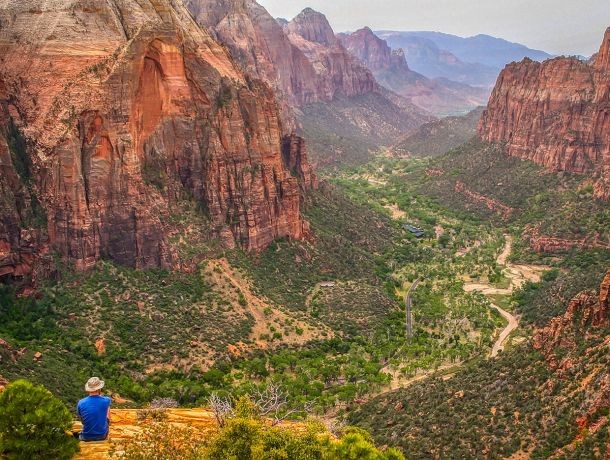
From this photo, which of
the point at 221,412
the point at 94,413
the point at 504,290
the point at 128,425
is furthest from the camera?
the point at 504,290

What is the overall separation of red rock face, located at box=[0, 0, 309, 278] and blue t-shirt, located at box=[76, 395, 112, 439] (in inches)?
1889

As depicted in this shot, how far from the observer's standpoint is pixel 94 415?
2572 cm

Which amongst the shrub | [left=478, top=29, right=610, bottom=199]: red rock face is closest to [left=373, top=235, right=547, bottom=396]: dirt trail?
[left=478, top=29, right=610, bottom=199]: red rock face

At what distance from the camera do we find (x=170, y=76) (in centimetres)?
7988

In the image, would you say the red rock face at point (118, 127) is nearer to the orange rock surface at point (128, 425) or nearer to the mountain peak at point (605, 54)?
the orange rock surface at point (128, 425)

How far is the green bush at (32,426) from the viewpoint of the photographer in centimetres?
2408

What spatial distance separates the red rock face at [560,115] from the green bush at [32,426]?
115 meters

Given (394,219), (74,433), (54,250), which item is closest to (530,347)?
(74,433)

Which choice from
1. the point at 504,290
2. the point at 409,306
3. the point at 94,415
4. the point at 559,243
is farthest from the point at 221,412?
the point at 559,243

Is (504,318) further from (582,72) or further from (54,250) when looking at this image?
(582,72)

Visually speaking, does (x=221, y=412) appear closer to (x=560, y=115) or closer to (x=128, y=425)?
(x=128, y=425)

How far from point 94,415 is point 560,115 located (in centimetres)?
14733

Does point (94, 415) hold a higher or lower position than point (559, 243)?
higher

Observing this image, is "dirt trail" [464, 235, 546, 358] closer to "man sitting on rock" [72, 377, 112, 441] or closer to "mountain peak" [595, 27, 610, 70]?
"mountain peak" [595, 27, 610, 70]
